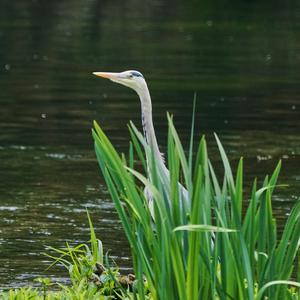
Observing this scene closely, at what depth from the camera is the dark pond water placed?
34.7ft

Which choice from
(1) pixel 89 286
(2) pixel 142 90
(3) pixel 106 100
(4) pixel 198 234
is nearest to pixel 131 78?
(2) pixel 142 90

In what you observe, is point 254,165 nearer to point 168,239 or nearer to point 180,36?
point 168,239

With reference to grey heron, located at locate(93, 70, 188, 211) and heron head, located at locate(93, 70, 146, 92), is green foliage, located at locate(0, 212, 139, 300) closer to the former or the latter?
grey heron, located at locate(93, 70, 188, 211)

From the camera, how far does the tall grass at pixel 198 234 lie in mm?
5094

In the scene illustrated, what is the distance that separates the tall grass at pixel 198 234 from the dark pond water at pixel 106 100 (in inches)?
122

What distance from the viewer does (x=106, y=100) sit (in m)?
18.2

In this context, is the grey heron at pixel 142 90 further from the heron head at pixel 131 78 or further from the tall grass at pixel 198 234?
the tall grass at pixel 198 234

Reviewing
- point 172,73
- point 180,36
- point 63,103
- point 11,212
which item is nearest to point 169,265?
point 11,212

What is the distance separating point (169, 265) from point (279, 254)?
487mm

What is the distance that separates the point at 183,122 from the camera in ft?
52.7

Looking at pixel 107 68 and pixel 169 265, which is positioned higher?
pixel 169 265

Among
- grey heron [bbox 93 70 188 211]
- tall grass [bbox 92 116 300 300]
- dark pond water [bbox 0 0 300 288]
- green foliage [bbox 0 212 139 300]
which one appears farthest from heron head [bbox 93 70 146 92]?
tall grass [bbox 92 116 300 300]

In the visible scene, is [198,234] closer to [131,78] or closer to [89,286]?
[89,286]

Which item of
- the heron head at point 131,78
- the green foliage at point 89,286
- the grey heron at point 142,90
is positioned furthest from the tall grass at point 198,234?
the heron head at point 131,78
